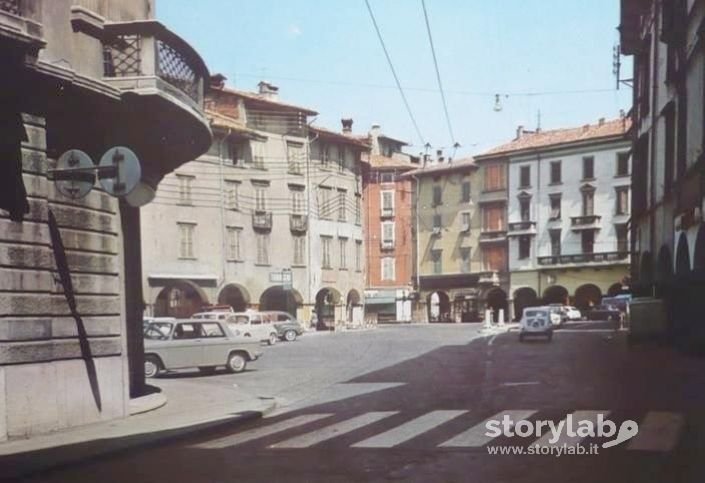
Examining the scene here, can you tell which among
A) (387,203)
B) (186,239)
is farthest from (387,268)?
(186,239)

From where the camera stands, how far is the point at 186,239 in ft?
49.8

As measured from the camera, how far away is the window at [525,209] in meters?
46.9

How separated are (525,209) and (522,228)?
1.76 metres

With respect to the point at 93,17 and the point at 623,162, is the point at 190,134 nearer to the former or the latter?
the point at 93,17

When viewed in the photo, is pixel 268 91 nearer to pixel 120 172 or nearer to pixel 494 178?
pixel 120 172

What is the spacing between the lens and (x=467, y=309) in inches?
1971

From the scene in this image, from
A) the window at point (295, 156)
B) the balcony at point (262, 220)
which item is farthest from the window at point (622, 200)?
the balcony at point (262, 220)

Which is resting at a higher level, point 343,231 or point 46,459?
point 343,231

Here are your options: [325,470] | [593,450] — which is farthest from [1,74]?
[593,450]

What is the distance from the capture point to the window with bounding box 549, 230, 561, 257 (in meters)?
46.8

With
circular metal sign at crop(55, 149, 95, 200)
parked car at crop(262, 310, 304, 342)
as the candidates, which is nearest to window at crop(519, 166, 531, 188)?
parked car at crop(262, 310, 304, 342)

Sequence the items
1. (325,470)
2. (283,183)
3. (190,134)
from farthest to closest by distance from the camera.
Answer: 1. (283,183)
2. (190,134)
3. (325,470)

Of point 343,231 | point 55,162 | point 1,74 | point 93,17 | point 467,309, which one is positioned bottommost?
point 467,309

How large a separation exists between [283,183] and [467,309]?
35812 mm
